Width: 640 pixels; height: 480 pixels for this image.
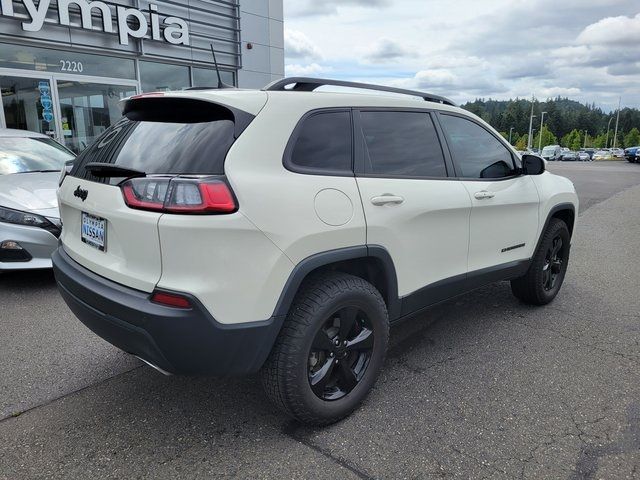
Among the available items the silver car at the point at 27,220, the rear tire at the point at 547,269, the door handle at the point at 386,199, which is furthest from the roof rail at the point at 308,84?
the silver car at the point at 27,220

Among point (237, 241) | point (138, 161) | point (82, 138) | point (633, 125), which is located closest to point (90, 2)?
point (82, 138)

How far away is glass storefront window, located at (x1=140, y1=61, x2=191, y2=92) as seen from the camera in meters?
12.5

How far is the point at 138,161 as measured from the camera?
246cm

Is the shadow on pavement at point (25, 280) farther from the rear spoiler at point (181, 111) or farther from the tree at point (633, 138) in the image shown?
the tree at point (633, 138)

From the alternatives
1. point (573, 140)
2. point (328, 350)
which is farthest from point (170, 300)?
point (573, 140)

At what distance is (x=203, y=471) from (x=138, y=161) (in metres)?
1.52

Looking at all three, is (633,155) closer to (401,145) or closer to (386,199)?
(401,145)

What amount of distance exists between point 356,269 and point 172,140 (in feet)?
3.95

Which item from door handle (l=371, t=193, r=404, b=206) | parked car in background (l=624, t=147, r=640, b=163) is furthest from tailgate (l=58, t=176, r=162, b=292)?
parked car in background (l=624, t=147, r=640, b=163)

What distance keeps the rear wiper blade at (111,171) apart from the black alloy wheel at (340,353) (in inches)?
46.3

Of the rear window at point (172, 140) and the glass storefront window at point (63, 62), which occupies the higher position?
the glass storefront window at point (63, 62)

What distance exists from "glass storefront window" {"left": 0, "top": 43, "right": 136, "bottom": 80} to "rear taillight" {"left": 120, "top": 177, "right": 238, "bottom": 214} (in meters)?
10.1

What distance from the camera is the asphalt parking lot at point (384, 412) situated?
92.3 inches

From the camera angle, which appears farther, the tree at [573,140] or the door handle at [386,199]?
the tree at [573,140]
